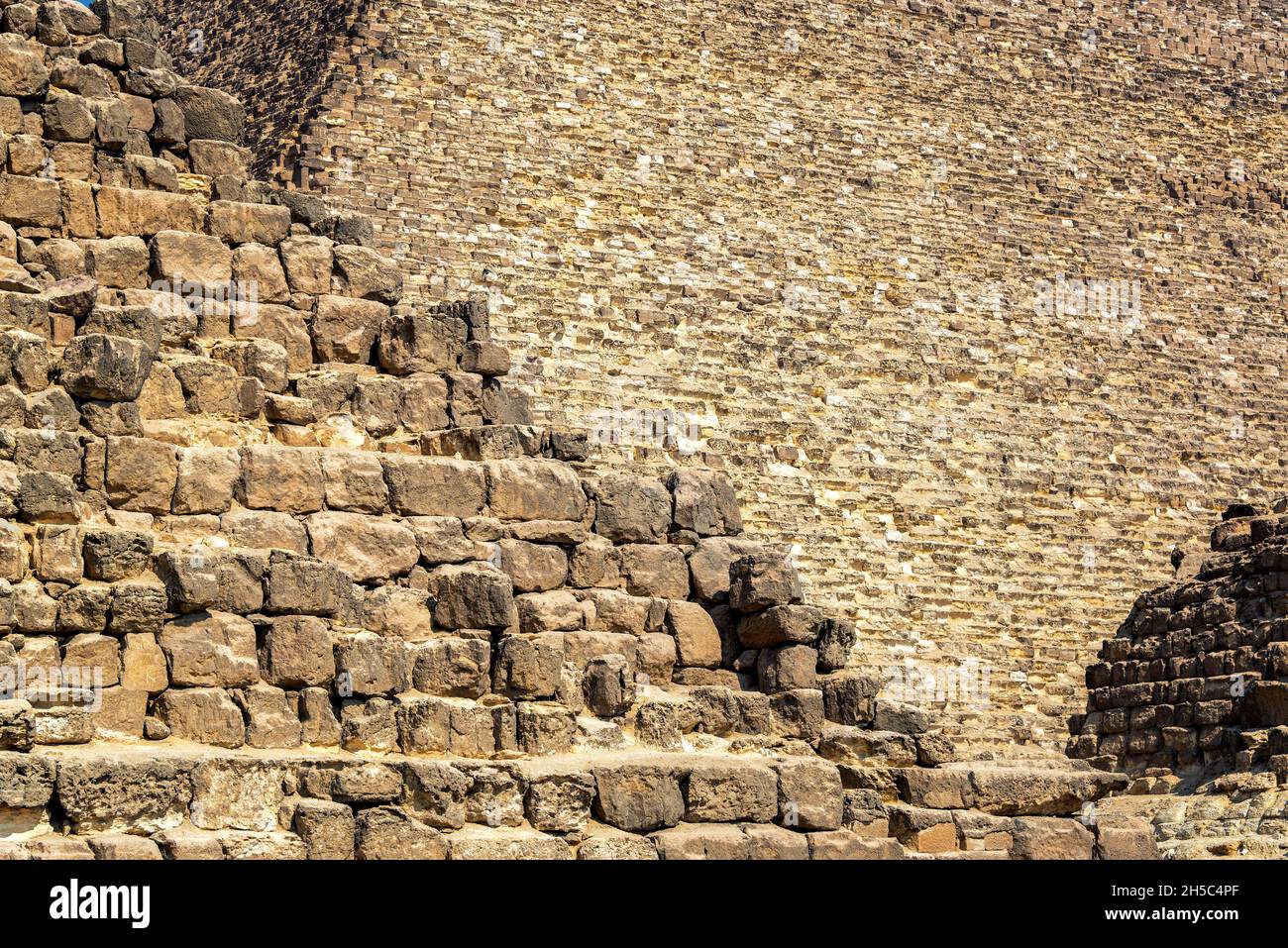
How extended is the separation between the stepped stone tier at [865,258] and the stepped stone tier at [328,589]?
401 inches

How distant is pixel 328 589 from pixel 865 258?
18.2m

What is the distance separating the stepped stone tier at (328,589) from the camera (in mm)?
11109

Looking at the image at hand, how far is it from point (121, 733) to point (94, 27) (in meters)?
4.10

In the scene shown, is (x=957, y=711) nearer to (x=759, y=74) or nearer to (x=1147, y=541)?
(x=1147, y=541)

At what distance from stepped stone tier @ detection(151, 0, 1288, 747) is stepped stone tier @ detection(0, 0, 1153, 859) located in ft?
33.4

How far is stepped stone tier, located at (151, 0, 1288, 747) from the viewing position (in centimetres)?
2566
